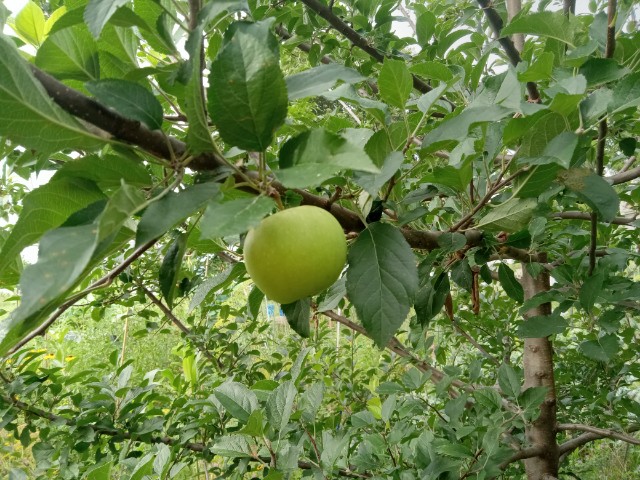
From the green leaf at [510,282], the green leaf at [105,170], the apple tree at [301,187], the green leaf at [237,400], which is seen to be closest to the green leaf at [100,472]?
the apple tree at [301,187]

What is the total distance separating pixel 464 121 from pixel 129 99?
358mm

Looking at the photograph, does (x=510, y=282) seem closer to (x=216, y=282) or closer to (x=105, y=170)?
(x=216, y=282)

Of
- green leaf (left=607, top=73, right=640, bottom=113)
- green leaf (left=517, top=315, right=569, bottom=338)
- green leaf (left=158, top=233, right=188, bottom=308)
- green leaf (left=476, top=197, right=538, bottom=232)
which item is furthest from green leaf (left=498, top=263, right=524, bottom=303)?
green leaf (left=158, top=233, right=188, bottom=308)

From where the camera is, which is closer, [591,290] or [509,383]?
[591,290]

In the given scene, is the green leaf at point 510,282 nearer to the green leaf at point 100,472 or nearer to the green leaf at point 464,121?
the green leaf at point 464,121

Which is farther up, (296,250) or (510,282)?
(296,250)

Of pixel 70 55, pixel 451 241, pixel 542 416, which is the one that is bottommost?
pixel 542 416

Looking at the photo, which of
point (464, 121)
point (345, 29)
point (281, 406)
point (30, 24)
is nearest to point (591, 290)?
point (464, 121)

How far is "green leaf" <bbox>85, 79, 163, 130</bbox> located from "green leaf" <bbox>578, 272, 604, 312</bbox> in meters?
0.72

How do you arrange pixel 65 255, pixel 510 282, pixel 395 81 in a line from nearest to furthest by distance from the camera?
pixel 65 255, pixel 395 81, pixel 510 282

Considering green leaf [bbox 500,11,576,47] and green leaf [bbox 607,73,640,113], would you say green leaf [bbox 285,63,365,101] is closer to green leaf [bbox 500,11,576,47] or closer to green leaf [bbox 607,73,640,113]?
green leaf [bbox 607,73,640,113]

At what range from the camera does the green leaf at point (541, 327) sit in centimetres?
88

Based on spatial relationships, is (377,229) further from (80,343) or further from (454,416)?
(80,343)

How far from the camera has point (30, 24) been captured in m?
0.71
